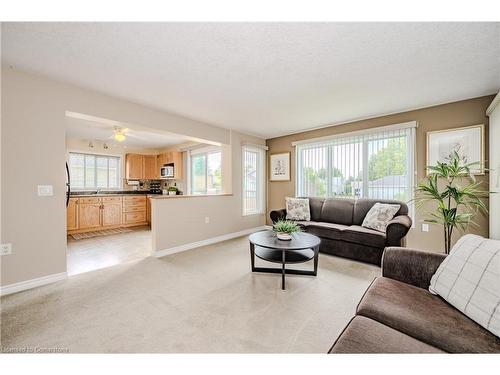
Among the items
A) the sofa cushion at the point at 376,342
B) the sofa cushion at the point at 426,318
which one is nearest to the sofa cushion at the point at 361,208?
the sofa cushion at the point at 426,318

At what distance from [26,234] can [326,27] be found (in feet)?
11.3

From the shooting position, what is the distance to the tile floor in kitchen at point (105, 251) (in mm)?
2881

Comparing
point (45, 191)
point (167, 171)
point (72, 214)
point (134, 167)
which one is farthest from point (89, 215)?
point (45, 191)

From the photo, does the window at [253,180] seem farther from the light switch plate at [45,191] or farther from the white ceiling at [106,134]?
the light switch plate at [45,191]

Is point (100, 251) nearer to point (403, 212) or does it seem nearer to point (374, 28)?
point (374, 28)

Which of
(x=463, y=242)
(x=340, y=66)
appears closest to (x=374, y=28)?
(x=340, y=66)

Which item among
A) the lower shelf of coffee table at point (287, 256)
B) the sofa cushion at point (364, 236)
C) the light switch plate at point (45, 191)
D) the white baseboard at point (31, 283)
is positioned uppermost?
the light switch plate at point (45, 191)

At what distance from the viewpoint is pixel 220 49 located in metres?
1.81

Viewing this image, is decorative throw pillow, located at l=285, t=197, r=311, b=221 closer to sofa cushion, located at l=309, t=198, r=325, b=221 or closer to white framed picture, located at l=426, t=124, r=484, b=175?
sofa cushion, located at l=309, t=198, r=325, b=221

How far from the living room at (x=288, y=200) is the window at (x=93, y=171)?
6.18ft

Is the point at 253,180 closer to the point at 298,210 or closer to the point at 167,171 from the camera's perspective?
the point at 298,210

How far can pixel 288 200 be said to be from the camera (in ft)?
13.8
